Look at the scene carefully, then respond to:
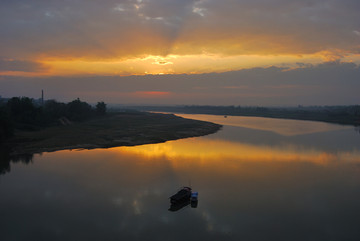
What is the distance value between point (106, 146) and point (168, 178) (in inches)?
981

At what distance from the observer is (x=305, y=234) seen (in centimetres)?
1842

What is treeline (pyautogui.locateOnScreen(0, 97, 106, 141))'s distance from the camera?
52787 millimetres

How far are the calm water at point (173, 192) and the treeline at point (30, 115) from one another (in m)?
16.7

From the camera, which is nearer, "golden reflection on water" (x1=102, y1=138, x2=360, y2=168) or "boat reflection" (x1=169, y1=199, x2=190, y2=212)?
"boat reflection" (x1=169, y1=199, x2=190, y2=212)

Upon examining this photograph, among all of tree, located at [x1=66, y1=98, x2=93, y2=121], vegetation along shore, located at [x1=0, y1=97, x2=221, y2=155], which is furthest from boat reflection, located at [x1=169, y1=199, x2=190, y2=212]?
tree, located at [x1=66, y1=98, x2=93, y2=121]

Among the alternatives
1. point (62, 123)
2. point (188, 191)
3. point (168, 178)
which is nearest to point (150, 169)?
point (168, 178)

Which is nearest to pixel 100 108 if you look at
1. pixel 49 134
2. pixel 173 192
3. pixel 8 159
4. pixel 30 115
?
pixel 30 115

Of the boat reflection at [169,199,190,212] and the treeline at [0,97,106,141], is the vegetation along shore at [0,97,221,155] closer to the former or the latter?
the treeline at [0,97,106,141]

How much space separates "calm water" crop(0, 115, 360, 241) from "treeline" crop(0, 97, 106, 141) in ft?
54.9

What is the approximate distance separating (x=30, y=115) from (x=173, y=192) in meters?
62.8

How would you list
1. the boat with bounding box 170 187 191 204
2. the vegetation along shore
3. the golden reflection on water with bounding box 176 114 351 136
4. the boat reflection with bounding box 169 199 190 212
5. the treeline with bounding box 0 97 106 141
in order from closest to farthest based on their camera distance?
1. the boat reflection with bounding box 169 199 190 212
2. the boat with bounding box 170 187 191 204
3. the vegetation along shore
4. the treeline with bounding box 0 97 106 141
5. the golden reflection on water with bounding box 176 114 351 136

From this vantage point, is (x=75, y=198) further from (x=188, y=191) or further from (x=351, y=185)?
(x=351, y=185)

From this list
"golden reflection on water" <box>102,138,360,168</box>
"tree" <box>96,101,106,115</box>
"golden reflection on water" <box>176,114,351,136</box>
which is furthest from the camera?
"tree" <box>96,101,106,115</box>

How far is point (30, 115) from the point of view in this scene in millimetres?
72000
